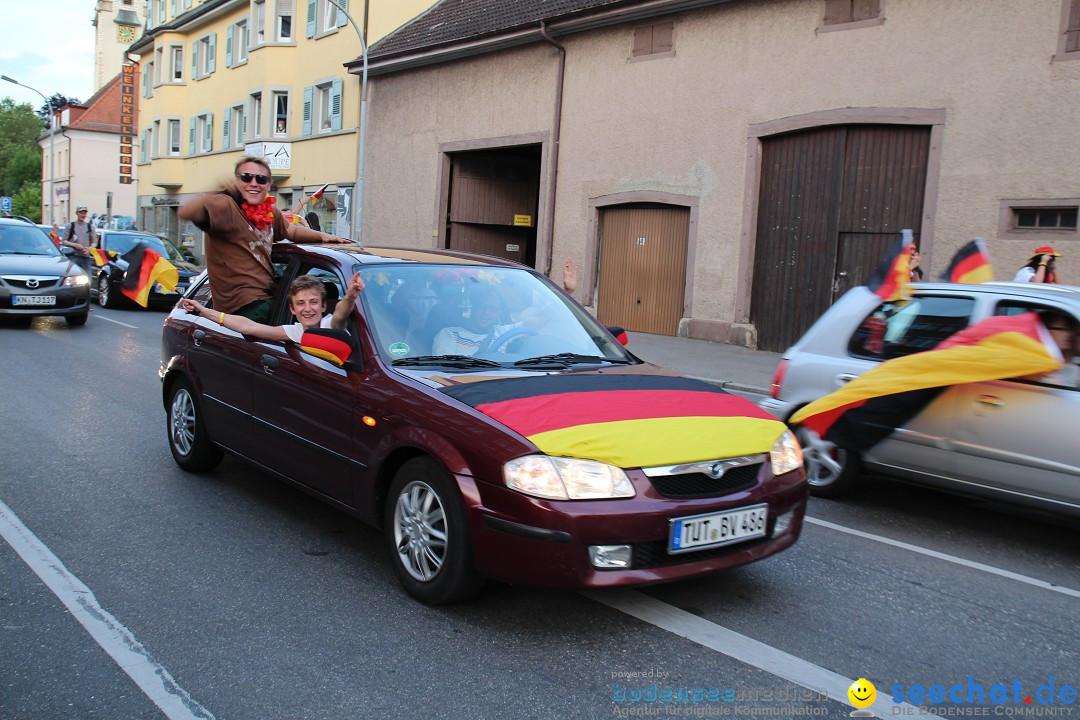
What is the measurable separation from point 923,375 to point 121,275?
16.2 metres

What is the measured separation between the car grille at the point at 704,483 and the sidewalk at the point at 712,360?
25.1 ft

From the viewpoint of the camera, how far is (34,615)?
3.75 m

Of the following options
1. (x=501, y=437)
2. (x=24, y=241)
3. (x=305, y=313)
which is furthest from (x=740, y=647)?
(x=24, y=241)

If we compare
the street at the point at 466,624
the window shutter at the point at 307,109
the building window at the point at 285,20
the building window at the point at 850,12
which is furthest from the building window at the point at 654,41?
the building window at the point at 285,20

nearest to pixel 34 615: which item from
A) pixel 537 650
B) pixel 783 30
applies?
pixel 537 650

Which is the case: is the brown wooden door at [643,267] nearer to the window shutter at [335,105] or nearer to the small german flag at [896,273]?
the small german flag at [896,273]

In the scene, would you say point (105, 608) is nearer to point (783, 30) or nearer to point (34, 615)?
point (34, 615)

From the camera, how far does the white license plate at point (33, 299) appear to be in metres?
13.6

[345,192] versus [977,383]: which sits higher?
[345,192]

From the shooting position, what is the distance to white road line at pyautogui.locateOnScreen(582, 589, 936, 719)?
3.26m

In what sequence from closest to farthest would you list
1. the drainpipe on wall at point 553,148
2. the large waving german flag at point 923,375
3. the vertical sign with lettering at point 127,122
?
the large waving german flag at point 923,375
the drainpipe on wall at point 553,148
the vertical sign with lettering at point 127,122

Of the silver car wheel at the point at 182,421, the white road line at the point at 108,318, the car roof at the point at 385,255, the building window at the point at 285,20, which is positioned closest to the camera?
the car roof at the point at 385,255

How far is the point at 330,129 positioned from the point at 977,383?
84.2 feet

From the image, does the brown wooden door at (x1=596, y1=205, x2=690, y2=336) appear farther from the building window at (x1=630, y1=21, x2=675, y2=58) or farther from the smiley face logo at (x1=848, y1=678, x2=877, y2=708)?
the smiley face logo at (x1=848, y1=678, x2=877, y2=708)
